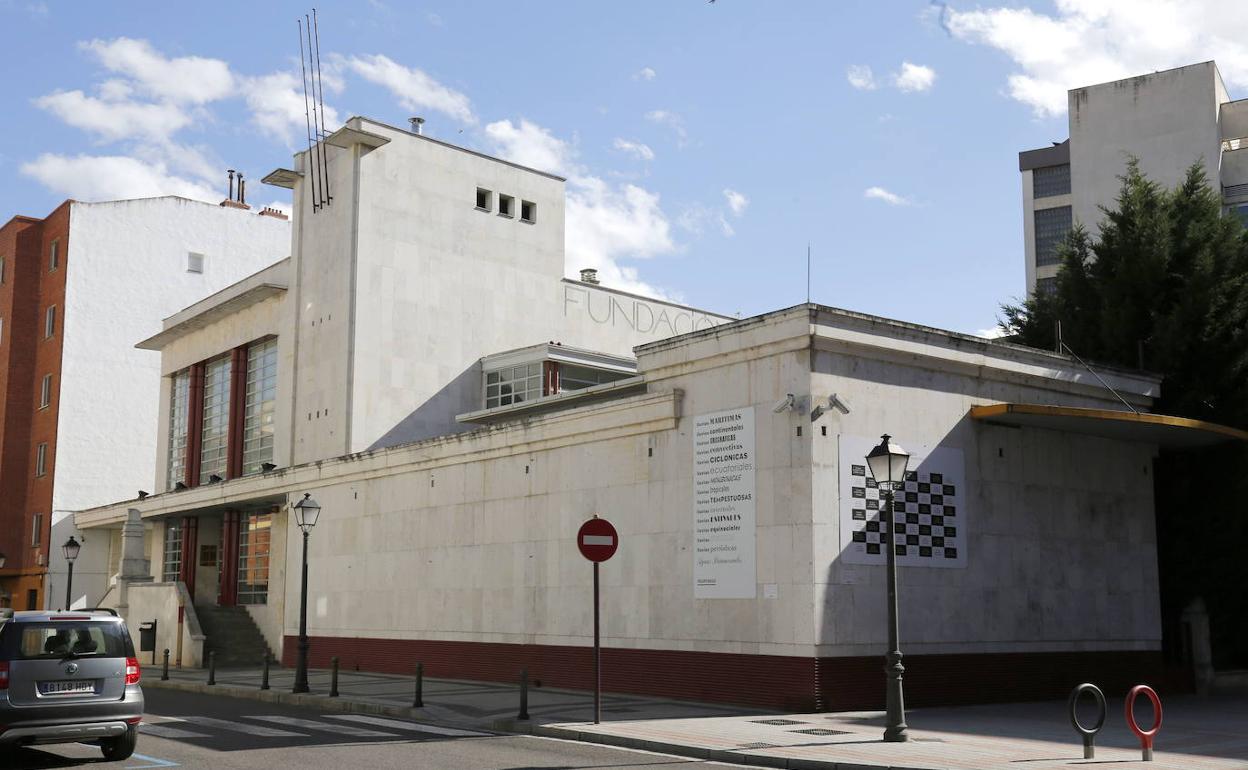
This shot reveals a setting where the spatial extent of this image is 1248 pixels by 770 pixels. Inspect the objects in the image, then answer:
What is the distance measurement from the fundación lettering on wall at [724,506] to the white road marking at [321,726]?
19.3ft

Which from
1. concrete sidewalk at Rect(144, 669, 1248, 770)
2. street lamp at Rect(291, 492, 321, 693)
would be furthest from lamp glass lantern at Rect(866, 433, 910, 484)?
street lamp at Rect(291, 492, 321, 693)

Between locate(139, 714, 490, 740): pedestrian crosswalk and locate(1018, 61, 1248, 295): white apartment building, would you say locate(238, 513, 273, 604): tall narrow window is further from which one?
locate(1018, 61, 1248, 295): white apartment building

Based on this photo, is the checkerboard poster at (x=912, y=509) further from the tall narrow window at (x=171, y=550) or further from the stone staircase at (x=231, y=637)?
the tall narrow window at (x=171, y=550)

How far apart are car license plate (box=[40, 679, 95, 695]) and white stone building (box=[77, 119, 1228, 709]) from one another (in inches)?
375

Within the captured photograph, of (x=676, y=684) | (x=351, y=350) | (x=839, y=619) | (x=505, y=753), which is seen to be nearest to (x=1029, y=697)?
(x=839, y=619)

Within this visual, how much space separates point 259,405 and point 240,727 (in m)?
23.0

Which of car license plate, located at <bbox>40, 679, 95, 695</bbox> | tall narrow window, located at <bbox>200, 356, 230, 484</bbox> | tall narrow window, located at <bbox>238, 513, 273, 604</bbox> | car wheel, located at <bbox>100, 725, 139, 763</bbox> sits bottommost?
car wheel, located at <bbox>100, 725, 139, 763</bbox>

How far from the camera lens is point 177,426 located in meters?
45.1

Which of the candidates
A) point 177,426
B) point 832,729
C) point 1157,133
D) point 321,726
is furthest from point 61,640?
point 1157,133

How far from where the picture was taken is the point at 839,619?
1838cm

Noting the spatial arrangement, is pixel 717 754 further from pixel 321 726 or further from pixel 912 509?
pixel 912 509

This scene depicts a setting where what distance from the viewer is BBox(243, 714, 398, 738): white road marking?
16391mm

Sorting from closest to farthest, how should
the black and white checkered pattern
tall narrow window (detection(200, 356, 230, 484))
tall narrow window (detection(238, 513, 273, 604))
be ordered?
the black and white checkered pattern < tall narrow window (detection(238, 513, 273, 604)) < tall narrow window (detection(200, 356, 230, 484))

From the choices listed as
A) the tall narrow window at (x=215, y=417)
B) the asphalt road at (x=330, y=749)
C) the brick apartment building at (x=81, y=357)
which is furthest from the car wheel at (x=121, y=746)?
the brick apartment building at (x=81, y=357)
